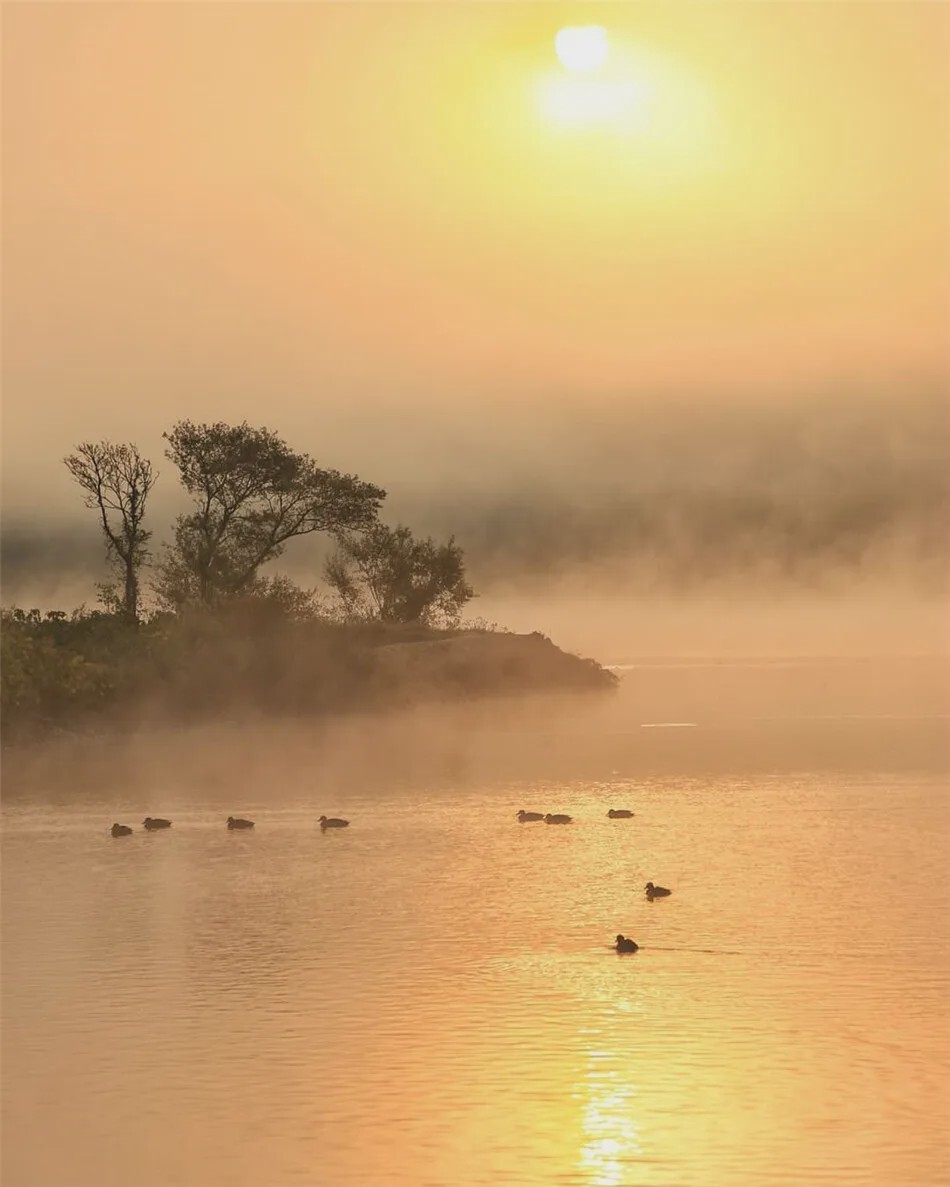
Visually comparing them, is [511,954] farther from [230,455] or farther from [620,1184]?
[230,455]

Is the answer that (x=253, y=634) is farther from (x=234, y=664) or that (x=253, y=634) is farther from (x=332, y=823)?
(x=332, y=823)

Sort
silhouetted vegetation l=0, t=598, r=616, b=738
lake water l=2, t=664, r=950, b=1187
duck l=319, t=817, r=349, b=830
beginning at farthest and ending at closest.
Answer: silhouetted vegetation l=0, t=598, r=616, b=738 → duck l=319, t=817, r=349, b=830 → lake water l=2, t=664, r=950, b=1187

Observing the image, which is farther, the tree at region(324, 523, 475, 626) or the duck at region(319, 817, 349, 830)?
the tree at region(324, 523, 475, 626)

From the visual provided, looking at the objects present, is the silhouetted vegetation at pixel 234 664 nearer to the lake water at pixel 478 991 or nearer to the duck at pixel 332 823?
the lake water at pixel 478 991

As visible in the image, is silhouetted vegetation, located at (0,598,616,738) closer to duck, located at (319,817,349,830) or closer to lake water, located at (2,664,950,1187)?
lake water, located at (2,664,950,1187)

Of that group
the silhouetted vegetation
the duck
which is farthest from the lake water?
the silhouetted vegetation

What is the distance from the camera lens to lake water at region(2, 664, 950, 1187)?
15.7 m

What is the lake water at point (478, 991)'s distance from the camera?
15.7 meters

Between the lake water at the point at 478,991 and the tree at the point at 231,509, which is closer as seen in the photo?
the lake water at the point at 478,991

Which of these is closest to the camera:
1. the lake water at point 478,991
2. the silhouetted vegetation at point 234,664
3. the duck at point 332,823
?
the lake water at point 478,991

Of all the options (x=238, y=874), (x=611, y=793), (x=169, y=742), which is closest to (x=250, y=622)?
(x=169, y=742)

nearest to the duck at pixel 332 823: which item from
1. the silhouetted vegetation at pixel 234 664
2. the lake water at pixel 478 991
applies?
the lake water at pixel 478 991

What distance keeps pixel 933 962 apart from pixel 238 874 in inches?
547

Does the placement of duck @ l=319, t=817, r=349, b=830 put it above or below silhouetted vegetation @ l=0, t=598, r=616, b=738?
below
